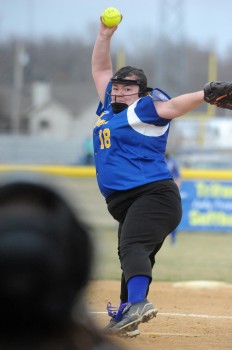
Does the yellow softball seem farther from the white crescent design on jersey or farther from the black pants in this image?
the black pants

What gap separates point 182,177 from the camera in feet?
53.0

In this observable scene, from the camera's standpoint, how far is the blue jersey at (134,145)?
5.02m

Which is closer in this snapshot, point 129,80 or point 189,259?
point 129,80

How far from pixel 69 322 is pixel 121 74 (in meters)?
3.80

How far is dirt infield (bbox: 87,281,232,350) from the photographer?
5.26 meters

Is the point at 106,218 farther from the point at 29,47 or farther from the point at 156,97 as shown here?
the point at 29,47

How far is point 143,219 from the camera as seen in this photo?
→ 16.3ft

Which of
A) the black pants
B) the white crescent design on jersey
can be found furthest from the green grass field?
the white crescent design on jersey

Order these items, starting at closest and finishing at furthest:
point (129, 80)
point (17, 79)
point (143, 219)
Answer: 1. point (143, 219)
2. point (129, 80)
3. point (17, 79)

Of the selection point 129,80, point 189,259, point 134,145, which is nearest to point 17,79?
point 189,259

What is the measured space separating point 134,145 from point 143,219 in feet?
1.52

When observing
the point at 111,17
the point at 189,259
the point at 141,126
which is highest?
the point at 111,17

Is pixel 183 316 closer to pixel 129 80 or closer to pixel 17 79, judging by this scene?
pixel 129 80

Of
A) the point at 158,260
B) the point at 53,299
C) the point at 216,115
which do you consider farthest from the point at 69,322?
the point at 216,115
